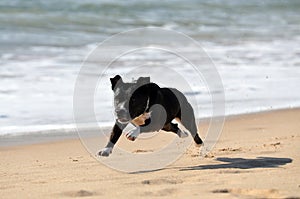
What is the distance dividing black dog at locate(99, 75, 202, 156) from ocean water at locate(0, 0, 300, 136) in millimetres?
1830

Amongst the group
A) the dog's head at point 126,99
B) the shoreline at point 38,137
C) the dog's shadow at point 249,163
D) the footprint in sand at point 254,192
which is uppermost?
the dog's head at point 126,99

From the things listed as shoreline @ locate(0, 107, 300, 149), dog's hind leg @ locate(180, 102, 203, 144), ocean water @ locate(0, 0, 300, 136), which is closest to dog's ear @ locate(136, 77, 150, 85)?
dog's hind leg @ locate(180, 102, 203, 144)

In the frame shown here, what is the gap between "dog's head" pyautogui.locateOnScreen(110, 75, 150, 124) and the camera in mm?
5035

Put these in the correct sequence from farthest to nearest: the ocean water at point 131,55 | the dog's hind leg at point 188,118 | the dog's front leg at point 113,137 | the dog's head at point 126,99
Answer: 1. the ocean water at point 131,55
2. the dog's hind leg at point 188,118
3. the dog's front leg at point 113,137
4. the dog's head at point 126,99

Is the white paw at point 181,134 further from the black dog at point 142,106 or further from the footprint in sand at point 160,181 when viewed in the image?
the footprint in sand at point 160,181

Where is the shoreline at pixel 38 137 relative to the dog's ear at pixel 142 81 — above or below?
below

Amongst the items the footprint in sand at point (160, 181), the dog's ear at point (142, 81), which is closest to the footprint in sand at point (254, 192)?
the footprint in sand at point (160, 181)

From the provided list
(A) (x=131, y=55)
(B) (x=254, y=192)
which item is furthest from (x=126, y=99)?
(A) (x=131, y=55)

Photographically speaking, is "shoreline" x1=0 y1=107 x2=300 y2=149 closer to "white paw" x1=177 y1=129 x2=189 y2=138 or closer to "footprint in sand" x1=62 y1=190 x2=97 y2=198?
"white paw" x1=177 y1=129 x2=189 y2=138

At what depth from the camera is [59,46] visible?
1398 cm

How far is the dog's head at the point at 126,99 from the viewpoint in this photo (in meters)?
5.04

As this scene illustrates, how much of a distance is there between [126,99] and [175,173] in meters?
0.58

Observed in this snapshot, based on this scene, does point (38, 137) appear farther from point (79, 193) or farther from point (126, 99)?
point (79, 193)

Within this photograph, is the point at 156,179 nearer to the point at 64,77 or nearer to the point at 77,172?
the point at 77,172
